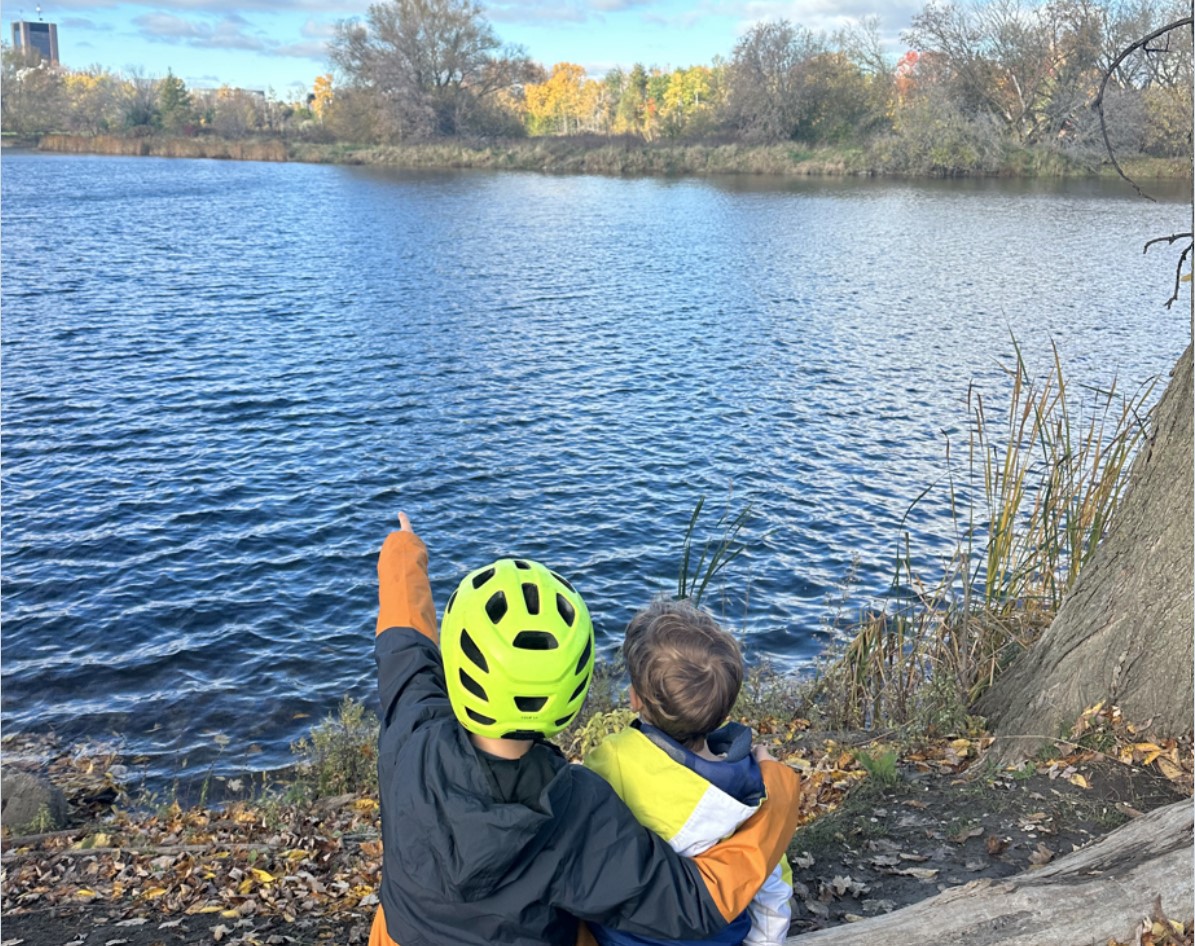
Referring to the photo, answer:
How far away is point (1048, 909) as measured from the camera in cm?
363

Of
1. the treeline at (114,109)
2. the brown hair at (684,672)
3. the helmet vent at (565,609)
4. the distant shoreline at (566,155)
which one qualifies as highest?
the treeline at (114,109)

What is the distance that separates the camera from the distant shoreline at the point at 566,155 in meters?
59.7

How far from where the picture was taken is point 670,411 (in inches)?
726

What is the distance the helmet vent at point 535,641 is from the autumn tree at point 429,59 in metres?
80.6

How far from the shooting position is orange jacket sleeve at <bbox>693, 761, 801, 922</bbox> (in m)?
2.73

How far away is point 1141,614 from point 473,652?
384 cm

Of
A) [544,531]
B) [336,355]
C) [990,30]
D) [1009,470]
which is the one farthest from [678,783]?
[990,30]

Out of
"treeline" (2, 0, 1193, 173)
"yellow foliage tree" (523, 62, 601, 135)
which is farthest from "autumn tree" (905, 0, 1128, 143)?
"yellow foliage tree" (523, 62, 601, 135)

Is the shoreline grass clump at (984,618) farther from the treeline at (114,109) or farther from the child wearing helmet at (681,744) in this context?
the treeline at (114,109)

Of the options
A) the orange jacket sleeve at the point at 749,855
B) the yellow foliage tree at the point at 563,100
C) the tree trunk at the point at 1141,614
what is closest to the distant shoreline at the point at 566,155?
the yellow foliage tree at the point at 563,100

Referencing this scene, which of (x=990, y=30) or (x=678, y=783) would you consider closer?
(x=678, y=783)

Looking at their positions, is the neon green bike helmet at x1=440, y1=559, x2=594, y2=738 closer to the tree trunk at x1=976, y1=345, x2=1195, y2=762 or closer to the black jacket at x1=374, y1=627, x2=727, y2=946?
the black jacket at x1=374, y1=627, x2=727, y2=946

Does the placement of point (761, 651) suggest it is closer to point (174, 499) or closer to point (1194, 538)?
point (1194, 538)

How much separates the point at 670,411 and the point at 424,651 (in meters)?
15.7
